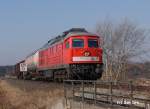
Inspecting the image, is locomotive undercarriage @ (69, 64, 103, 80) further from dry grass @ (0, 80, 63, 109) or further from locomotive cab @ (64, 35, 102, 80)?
dry grass @ (0, 80, 63, 109)

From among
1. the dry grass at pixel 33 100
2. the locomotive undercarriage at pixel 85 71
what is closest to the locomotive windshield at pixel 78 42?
the locomotive undercarriage at pixel 85 71

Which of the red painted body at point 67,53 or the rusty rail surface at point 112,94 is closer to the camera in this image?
the rusty rail surface at point 112,94

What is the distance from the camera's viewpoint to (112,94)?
53.8 feet

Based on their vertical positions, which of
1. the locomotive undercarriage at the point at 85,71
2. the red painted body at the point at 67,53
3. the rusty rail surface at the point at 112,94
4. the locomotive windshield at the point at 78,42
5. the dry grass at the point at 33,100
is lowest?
the dry grass at the point at 33,100

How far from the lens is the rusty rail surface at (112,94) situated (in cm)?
1523

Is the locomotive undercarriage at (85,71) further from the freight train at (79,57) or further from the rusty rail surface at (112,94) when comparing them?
the rusty rail surface at (112,94)

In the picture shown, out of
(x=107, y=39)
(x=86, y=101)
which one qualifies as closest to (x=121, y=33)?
(x=107, y=39)

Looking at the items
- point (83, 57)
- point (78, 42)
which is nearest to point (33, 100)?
point (83, 57)

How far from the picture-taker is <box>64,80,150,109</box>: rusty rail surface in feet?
50.0

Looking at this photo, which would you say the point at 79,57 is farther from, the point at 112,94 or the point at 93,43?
the point at 112,94

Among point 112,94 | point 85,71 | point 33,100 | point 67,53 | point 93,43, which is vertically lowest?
Result: point 33,100

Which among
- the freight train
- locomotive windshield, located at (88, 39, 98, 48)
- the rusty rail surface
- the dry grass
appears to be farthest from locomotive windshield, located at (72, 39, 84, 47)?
the rusty rail surface

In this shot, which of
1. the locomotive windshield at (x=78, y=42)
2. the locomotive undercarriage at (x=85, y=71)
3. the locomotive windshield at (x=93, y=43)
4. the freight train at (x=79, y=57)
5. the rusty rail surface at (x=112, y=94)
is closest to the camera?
the rusty rail surface at (x=112, y=94)

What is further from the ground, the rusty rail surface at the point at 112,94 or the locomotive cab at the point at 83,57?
the locomotive cab at the point at 83,57
